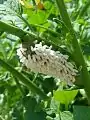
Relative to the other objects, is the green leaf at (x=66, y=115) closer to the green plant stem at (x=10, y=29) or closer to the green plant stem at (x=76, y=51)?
the green plant stem at (x=76, y=51)

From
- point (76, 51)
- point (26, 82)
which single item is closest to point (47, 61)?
point (76, 51)

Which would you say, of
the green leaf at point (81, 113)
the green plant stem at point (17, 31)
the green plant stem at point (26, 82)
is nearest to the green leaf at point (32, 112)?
the green plant stem at point (26, 82)

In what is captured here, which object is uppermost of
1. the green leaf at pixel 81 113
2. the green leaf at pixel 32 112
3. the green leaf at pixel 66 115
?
the green leaf at pixel 81 113

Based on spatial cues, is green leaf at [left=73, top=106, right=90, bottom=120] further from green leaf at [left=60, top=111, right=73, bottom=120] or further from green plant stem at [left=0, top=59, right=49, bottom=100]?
green plant stem at [left=0, top=59, right=49, bottom=100]

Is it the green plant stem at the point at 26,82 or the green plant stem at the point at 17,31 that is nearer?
the green plant stem at the point at 17,31

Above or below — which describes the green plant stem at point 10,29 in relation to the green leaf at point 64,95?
above

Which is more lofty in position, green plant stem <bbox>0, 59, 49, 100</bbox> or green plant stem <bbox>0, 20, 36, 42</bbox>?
green plant stem <bbox>0, 20, 36, 42</bbox>

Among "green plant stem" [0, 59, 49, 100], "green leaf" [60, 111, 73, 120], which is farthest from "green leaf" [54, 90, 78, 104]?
"green plant stem" [0, 59, 49, 100]

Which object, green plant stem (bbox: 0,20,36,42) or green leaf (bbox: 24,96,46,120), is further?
green leaf (bbox: 24,96,46,120)

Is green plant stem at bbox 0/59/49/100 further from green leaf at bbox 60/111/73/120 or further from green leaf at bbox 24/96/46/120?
green leaf at bbox 60/111/73/120

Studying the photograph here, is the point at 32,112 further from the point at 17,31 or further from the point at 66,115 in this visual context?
the point at 17,31

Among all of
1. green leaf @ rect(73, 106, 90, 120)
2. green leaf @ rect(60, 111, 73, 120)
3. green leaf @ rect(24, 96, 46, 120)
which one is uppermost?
green leaf @ rect(73, 106, 90, 120)

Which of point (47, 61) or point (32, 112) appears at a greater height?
point (47, 61)
